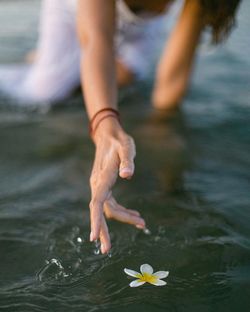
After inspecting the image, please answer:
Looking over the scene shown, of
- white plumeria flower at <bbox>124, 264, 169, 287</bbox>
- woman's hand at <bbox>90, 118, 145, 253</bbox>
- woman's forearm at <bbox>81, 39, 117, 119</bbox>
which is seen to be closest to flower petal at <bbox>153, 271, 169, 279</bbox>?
white plumeria flower at <bbox>124, 264, 169, 287</bbox>

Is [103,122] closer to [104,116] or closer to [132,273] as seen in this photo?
[104,116]

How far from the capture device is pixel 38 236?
2.08 meters

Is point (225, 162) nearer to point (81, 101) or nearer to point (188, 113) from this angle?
point (188, 113)

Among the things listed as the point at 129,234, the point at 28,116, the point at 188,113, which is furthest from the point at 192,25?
the point at 129,234

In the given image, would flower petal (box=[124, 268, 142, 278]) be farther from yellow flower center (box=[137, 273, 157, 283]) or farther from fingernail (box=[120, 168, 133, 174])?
fingernail (box=[120, 168, 133, 174])

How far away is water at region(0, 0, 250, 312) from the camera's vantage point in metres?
1.75

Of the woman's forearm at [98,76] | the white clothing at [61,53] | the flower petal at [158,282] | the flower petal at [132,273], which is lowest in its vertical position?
the flower petal at [158,282]

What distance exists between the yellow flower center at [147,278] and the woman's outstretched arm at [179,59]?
1.62m

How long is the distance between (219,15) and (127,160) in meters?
1.36

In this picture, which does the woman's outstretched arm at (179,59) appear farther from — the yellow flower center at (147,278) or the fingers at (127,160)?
the yellow flower center at (147,278)

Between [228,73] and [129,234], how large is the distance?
2.38 m

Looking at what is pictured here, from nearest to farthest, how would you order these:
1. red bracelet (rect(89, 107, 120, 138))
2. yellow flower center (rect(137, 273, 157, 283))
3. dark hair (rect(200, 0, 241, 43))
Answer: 1. yellow flower center (rect(137, 273, 157, 283))
2. red bracelet (rect(89, 107, 120, 138))
3. dark hair (rect(200, 0, 241, 43))

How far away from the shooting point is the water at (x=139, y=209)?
1746 millimetres

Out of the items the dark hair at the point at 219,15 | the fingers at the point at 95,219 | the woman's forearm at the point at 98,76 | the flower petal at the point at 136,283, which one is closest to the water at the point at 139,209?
the flower petal at the point at 136,283
